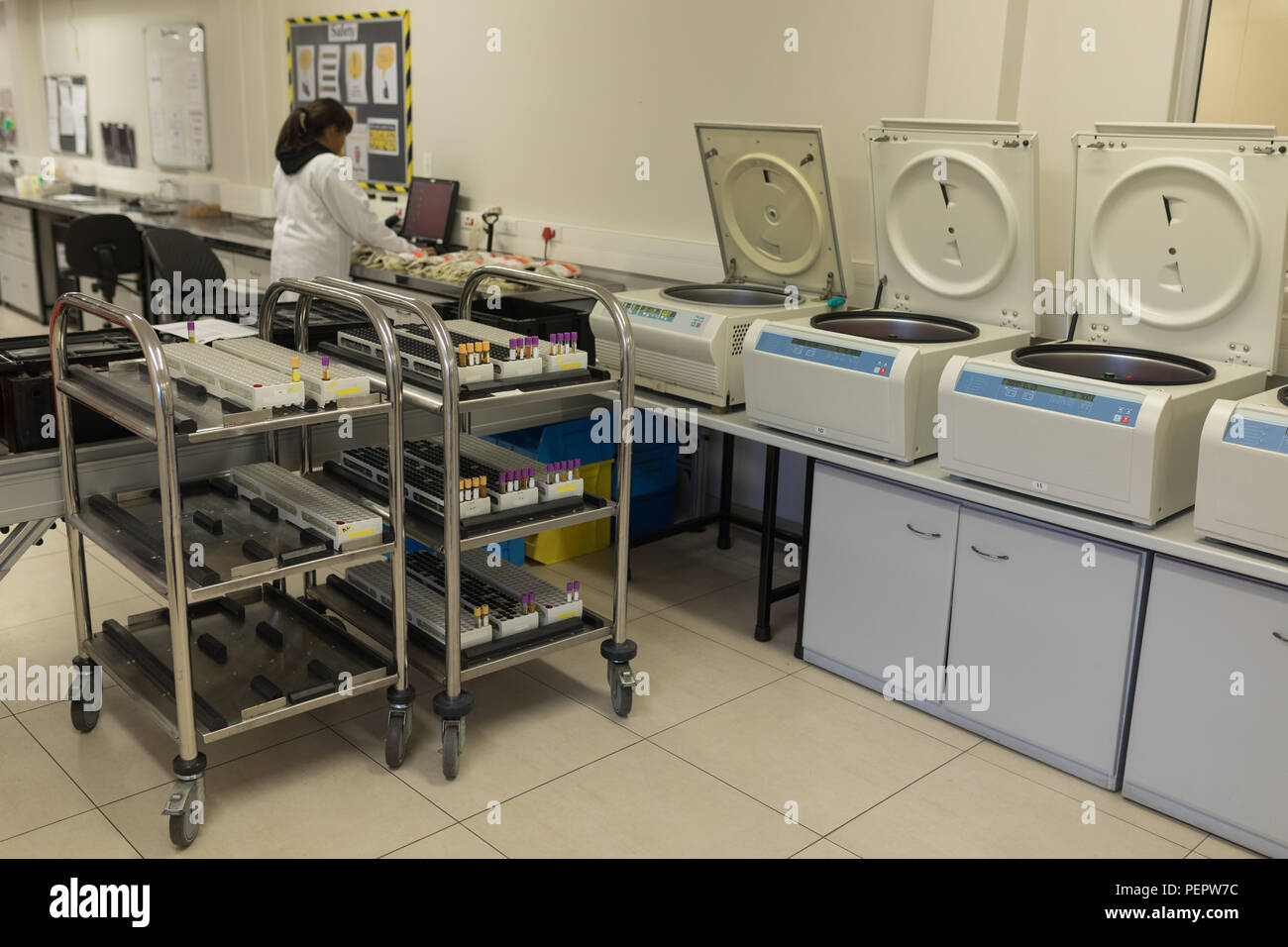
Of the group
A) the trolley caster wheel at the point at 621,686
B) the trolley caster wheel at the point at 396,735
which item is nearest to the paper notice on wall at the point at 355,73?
the trolley caster wheel at the point at 621,686

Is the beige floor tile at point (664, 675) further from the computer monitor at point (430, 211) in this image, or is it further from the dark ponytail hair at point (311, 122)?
the computer monitor at point (430, 211)

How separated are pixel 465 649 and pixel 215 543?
1.96 feet

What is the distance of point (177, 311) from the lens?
4.76 m

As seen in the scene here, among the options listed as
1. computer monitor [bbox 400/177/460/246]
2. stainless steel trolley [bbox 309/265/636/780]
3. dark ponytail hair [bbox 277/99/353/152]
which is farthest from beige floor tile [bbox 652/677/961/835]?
computer monitor [bbox 400/177/460/246]

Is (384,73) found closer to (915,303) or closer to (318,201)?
(318,201)

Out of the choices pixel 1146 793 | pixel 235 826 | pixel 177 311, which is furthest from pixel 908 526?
pixel 177 311

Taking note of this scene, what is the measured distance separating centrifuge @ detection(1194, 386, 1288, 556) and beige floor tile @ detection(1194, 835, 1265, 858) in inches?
25.6

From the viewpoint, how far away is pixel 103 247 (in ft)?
18.5

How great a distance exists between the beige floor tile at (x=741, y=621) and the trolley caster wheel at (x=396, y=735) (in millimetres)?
1071

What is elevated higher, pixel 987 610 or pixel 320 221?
pixel 320 221

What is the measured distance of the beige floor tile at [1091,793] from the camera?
236cm

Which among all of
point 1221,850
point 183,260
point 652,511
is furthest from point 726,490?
point 183,260

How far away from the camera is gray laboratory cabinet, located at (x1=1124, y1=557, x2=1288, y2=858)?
217 cm

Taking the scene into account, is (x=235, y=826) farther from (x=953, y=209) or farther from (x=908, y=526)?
(x=953, y=209)
